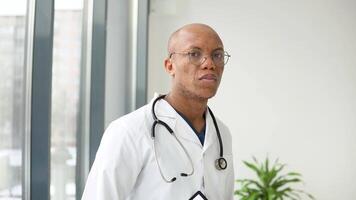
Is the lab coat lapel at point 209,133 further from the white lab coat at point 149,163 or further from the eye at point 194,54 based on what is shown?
the eye at point 194,54

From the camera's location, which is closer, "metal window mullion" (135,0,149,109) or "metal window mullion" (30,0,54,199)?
"metal window mullion" (30,0,54,199)

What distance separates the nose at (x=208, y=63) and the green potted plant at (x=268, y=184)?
1917 mm

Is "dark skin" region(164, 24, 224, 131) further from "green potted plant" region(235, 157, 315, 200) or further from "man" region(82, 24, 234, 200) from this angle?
"green potted plant" region(235, 157, 315, 200)

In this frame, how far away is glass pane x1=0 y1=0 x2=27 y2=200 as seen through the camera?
1411 mm

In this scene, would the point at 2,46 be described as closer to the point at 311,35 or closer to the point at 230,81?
the point at 230,81

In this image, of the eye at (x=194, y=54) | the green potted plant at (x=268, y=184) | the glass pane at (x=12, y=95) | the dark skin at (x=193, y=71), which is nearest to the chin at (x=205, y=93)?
the dark skin at (x=193, y=71)

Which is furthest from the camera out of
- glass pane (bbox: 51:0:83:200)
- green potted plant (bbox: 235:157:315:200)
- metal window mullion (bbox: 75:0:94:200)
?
green potted plant (bbox: 235:157:315:200)

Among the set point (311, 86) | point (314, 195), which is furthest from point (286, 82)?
point (314, 195)

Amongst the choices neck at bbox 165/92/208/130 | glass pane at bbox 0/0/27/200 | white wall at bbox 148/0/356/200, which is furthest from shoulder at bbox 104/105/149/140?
white wall at bbox 148/0/356/200

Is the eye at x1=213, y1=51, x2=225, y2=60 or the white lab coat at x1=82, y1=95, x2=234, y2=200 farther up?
the eye at x1=213, y1=51, x2=225, y2=60

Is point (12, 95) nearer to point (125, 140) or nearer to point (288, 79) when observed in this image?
point (125, 140)

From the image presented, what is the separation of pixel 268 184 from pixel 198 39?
80.7 inches

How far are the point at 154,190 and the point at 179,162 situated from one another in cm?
10

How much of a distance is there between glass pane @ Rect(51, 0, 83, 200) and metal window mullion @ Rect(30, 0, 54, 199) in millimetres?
350
